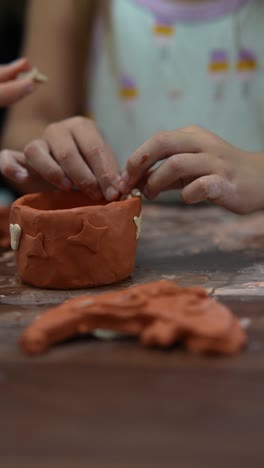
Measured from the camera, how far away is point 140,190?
901 millimetres

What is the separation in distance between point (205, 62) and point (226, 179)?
2.07 feet

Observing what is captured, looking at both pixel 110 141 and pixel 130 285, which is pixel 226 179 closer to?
pixel 130 285

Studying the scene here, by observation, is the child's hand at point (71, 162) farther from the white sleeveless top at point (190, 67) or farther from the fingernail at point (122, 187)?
the white sleeveless top at point (190, 67)

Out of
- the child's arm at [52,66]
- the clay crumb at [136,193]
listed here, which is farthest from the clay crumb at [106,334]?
the child's arm at [52,66]

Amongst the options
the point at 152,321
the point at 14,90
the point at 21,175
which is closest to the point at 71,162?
the point at 21,175

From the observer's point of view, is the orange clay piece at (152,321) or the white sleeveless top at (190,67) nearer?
the orange clay piece at (152,321)

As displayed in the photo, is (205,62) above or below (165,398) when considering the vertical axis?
above

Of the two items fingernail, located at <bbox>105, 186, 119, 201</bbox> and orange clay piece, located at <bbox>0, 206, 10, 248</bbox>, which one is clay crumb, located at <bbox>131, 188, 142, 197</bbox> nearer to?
fingernail, located at <bbox>105, 186, 119, 201</bbox>

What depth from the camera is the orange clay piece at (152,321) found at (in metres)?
0.59

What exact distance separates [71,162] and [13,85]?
252 mm

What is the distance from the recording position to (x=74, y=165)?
0.90 metres

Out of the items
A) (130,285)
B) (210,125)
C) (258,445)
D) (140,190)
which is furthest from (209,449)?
(210,125)

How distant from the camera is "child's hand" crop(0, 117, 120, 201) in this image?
89 centimetres

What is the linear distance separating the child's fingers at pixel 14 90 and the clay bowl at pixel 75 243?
31 centimetres
